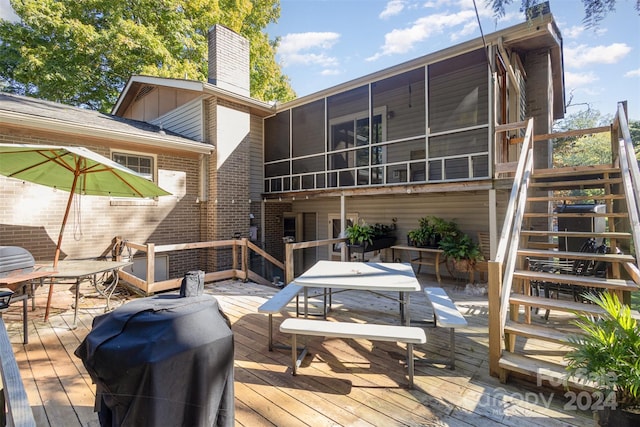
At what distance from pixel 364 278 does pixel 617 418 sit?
225cm

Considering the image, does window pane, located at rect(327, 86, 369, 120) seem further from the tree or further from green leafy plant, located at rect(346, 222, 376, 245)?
the tree

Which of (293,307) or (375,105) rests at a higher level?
(375,105)

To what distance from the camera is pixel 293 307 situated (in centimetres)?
492

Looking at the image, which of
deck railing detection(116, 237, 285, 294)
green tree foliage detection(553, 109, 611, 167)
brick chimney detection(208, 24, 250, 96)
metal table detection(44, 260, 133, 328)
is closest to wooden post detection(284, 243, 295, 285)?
deck railing detection(116, 237, 285, 294)

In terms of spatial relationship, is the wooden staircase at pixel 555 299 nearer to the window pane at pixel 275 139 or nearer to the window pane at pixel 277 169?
the window pane at pixel 277 169

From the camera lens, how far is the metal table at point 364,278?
324cm

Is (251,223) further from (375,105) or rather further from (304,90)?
(304,90)

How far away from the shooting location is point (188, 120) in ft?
27.8

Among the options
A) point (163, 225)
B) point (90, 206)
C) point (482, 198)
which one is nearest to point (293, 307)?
point (163, 225)

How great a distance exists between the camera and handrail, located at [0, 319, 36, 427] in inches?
44.8

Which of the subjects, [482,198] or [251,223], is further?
[251,223]

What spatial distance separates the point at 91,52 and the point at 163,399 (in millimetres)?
16189

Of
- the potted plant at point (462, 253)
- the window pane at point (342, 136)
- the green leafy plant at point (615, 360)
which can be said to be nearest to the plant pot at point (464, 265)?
the potted plant at point (462, 253)

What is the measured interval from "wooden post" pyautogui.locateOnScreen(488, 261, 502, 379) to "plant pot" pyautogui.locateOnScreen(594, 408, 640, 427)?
0.76 meters
